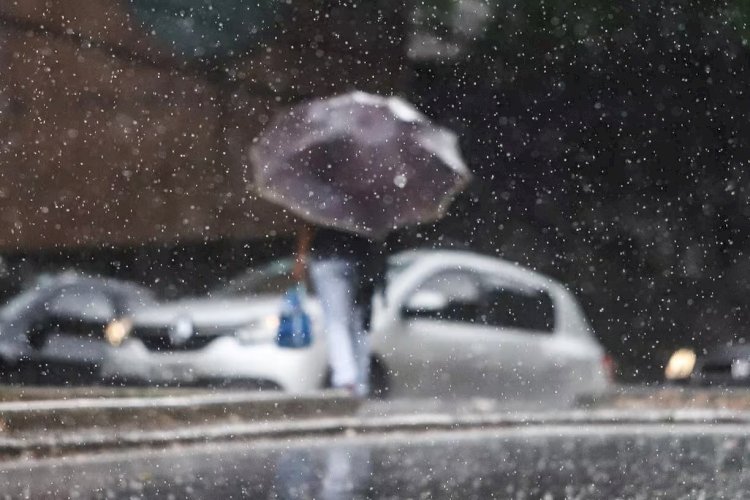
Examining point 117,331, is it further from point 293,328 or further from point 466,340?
point 466,340

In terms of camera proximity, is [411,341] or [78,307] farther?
[78,307]

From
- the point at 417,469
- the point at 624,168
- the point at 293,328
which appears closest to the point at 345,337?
the point at 293,328

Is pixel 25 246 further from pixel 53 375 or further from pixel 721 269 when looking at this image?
pixel 721 269

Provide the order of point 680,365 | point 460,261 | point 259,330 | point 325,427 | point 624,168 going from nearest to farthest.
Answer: point 325,427, point 259,330, point 460,261, point 680,365, point 624,168

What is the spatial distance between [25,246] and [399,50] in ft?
14.8

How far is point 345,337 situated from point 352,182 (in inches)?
74.1

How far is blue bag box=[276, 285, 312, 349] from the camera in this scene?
765 cm

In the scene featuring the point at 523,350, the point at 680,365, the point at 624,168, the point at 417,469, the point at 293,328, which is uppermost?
the point at 624,168

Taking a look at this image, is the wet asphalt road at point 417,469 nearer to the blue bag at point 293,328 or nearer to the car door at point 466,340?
the blue bag at point 293,328

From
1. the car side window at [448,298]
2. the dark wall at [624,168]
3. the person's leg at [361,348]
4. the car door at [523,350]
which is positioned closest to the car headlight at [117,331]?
the person's leg at [361,348]

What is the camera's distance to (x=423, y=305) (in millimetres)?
7805

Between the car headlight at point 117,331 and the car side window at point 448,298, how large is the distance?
1.76m

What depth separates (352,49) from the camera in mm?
13812

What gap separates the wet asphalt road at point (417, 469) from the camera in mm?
4281
